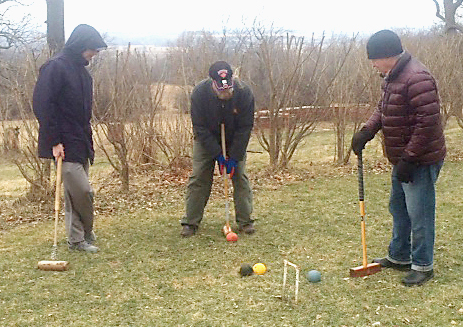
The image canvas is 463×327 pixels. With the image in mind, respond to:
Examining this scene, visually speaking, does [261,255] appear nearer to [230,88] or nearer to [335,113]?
[230,88]

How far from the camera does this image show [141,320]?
3691 mm

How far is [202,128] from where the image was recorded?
539cm

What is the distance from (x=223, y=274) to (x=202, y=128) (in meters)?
1.55

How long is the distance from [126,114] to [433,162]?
5.03 m

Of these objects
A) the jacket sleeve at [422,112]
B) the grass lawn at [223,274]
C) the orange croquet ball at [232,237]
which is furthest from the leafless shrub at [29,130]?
the jacket sleeve at [422,112]

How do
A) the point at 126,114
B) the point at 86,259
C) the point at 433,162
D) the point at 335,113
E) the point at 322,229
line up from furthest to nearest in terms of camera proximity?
the point at 335,113 < the point at 126,114 < the point at 322,229 < the point at 86,259 < the point at 433,162

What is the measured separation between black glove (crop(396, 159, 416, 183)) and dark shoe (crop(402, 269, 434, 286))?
0.72 metres

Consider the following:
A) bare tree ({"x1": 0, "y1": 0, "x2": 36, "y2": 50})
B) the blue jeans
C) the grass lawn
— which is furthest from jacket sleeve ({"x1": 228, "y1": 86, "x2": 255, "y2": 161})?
bare tree ({"x1": 0, "y1": 0, "x2": 36, "y2": 50})

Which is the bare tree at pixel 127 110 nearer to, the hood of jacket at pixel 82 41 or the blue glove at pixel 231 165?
the blue glove at pixel 231 165

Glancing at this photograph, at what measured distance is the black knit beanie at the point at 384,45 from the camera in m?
3.92

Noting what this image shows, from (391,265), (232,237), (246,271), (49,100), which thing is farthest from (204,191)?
(391,265)

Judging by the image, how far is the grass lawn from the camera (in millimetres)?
3707

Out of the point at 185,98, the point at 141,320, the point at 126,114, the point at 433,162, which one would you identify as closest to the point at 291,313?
the point at 141,320

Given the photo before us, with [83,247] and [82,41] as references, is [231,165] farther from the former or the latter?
[82,41]
